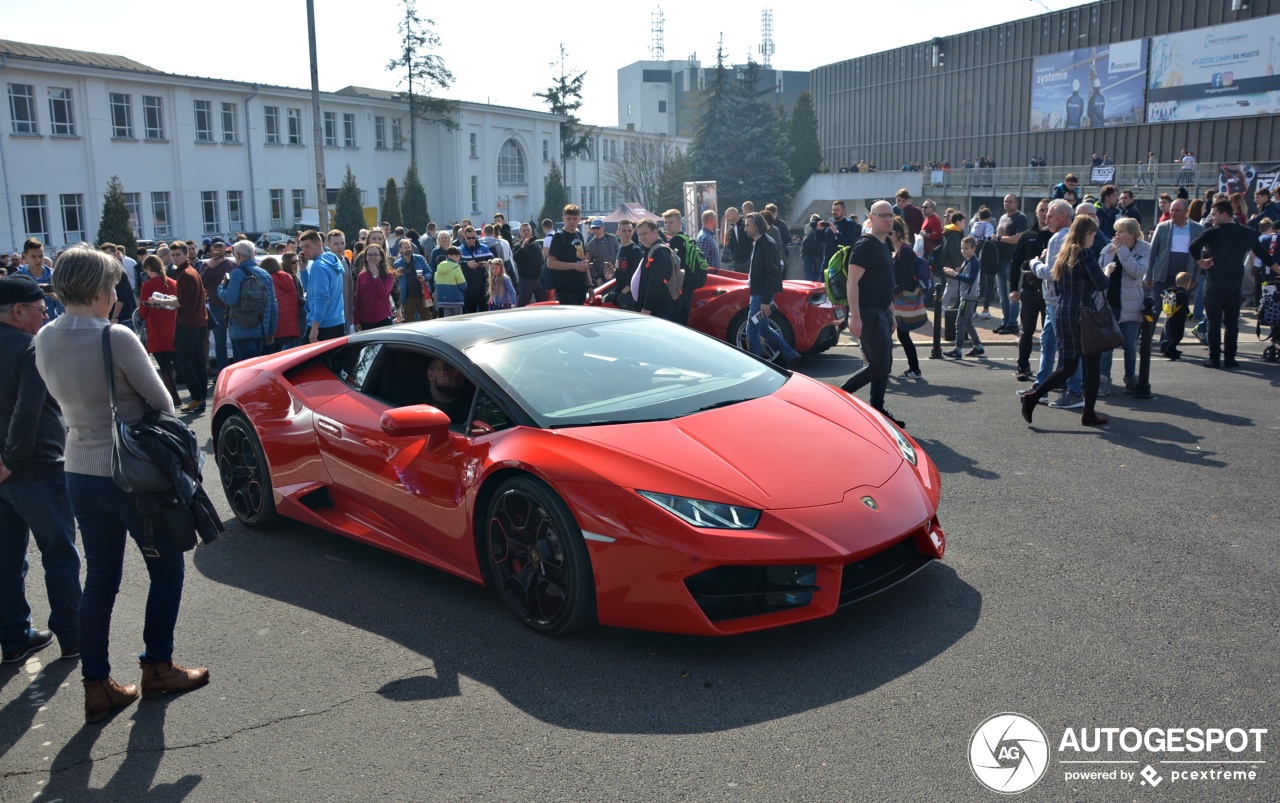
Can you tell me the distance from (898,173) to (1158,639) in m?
55.1

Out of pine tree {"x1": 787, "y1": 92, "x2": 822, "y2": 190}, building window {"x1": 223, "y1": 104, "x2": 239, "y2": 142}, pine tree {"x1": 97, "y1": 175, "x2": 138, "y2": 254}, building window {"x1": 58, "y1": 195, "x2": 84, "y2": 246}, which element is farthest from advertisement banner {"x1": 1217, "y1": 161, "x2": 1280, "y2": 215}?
building window {"x1": 223, "y1": 104, "x2": 239, "y2": 142}

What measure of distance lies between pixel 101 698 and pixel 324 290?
7.07m

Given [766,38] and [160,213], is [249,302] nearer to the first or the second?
[160,213]

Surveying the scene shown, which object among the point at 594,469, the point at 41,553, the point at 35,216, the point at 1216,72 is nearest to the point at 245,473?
the point at 41,553

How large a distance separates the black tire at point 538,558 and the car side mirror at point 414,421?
475 millimetres

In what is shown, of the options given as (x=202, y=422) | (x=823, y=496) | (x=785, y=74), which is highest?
(x=785, y=74)

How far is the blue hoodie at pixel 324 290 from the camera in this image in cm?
1059

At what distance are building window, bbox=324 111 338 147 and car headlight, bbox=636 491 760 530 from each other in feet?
179

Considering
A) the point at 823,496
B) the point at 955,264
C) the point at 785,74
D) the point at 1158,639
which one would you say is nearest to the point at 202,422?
the point at 823,496

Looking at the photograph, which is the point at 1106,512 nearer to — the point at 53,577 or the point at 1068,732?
the point at 1068,732

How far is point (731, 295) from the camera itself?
12.2m

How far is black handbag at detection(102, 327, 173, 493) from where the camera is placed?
384 centimetres

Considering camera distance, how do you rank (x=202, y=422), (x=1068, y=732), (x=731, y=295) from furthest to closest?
(x=731, y=295)
(x=202, y=422)
(x=1068, y=732)

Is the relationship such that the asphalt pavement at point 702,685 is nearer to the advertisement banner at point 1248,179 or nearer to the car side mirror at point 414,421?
the car side mirror at point 414,421
